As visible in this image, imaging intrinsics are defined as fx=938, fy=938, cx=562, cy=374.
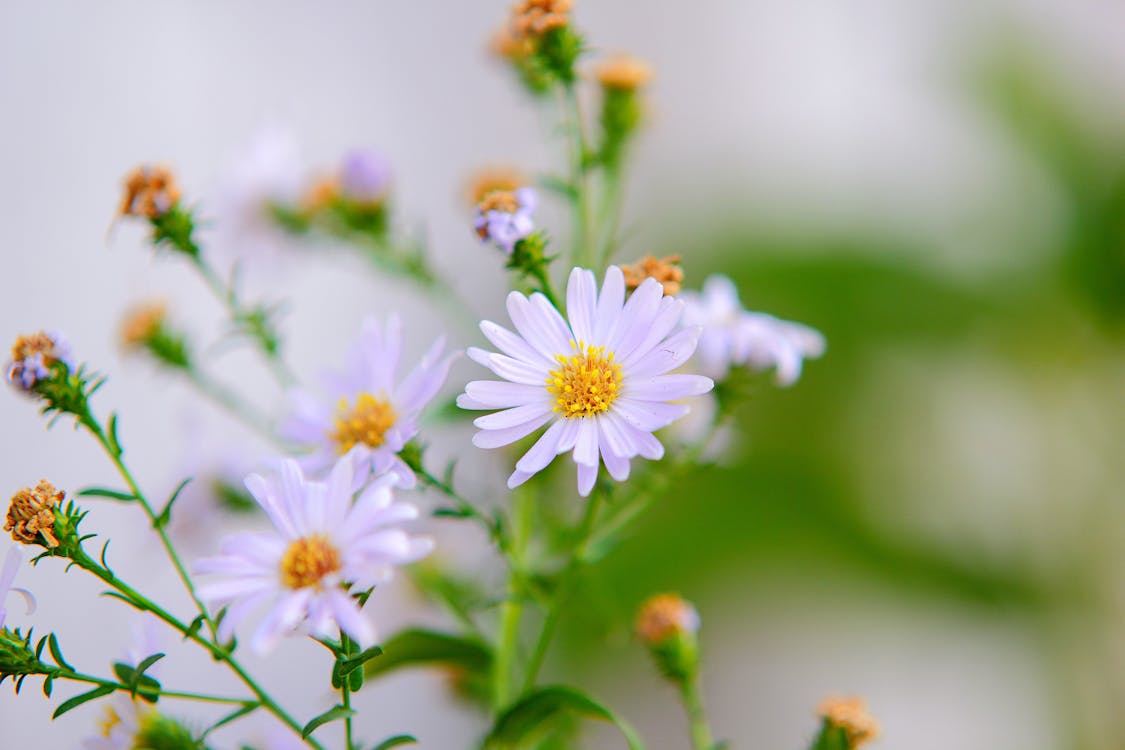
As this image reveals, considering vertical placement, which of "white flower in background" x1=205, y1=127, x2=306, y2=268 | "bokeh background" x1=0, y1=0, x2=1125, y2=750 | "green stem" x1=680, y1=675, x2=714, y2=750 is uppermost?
"bokeh background" x1=0, y1=0, x2=1125, y2=750

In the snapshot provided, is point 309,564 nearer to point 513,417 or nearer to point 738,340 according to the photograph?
point 513,417

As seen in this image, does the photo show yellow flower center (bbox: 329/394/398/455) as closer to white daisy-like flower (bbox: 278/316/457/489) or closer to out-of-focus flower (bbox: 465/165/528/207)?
white daisy-like flower (bbox: 278/316/457/489)

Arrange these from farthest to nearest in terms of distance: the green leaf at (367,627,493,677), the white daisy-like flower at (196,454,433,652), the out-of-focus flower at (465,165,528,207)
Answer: the out-of-focus flower at (465,165,528,207) → the green leaf at (367,627,493,677) → the white daisy-like flower at (196,454,433,652)

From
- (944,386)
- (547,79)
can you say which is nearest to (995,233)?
(944,386)

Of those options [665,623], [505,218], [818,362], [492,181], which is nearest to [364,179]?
[492,181]

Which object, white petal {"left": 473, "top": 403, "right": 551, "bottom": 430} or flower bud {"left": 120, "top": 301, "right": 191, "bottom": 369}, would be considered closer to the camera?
white petal {"left": 473, "top": 403, "right": 551, "bottom": 430}

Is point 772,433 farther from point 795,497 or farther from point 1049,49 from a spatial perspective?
point 1049,49

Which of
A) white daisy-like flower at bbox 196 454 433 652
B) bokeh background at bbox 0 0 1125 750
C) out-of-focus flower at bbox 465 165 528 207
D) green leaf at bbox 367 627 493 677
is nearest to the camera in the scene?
white daisy-like flower at bbox 196 454 433 652

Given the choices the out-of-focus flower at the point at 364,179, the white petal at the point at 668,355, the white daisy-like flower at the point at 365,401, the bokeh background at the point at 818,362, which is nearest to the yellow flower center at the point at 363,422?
the white daisy-like flower at the point at 365,401

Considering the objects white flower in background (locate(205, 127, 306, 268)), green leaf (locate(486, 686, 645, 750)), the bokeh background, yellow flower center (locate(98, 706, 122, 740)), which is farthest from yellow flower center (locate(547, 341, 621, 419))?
the bokeh background
